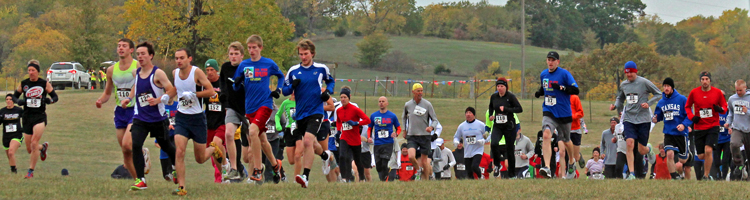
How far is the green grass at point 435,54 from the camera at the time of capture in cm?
9788

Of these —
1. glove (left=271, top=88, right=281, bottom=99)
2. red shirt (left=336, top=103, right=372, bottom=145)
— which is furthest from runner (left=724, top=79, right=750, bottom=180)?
glove (left=271, top=88, right=281, bottom=99)

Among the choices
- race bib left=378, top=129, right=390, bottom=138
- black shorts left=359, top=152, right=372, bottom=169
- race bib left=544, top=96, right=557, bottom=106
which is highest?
race bib left=544, top=96, right=557, bottom=106

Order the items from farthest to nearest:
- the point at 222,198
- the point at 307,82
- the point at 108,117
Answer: the point at 108,117 → the point at 307,82 → the point at 222,198

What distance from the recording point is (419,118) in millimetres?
13852

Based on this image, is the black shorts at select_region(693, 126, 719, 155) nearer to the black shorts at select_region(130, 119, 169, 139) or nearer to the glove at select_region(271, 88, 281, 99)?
the glove at select_region(271, 88, 281, 99)

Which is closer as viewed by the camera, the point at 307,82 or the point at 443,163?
the point at 307,82

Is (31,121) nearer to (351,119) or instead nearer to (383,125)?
(351,119)

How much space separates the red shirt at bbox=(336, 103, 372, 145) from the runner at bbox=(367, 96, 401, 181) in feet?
2.50

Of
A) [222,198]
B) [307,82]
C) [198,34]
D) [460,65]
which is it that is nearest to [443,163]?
[307,82]

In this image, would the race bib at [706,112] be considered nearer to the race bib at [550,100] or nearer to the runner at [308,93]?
the race bib at [550,100]

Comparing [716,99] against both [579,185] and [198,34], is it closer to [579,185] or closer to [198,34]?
[579,185]

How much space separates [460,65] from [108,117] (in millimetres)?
75338

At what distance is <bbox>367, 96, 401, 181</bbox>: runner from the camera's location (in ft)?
47.5

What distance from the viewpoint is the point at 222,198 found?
27.1 feet
